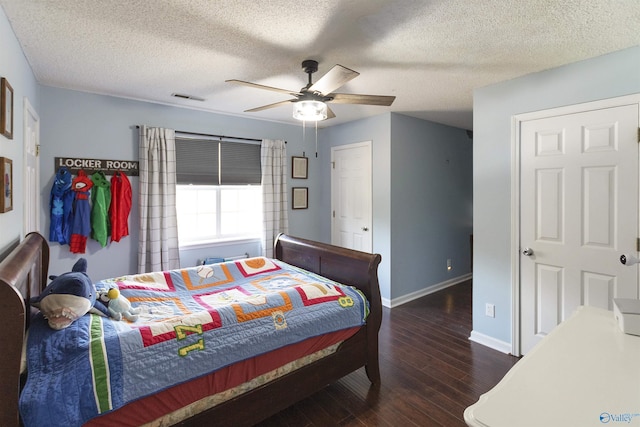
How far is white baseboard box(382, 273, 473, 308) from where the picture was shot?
4.06 metres

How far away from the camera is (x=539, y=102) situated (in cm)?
264

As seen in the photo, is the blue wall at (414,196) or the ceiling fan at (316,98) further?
the blue wall at (414,196)

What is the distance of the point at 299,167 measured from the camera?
475 cm

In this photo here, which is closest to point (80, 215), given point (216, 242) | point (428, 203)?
point (216, 242)

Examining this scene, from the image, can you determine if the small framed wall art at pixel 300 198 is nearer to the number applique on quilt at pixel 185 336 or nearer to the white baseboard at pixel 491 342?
the white baseboard at pixel 491 342

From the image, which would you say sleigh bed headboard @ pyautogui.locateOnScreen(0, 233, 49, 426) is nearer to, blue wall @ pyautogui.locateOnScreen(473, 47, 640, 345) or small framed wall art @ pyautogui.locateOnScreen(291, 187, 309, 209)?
blue wall @ pyautogui.locateOnScreen(473, 47, 640, 345)

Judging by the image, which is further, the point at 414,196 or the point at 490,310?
the point at 414,196

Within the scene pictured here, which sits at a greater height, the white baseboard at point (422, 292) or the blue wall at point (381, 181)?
the blue wall at point (381, 181)

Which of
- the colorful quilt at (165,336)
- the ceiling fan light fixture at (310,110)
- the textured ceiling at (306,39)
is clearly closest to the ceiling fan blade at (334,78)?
the ceiling fan light fixture at (310,110)

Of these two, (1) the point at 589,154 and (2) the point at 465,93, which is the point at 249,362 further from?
(2) the point at 465,93

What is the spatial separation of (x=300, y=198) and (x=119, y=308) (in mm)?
3166

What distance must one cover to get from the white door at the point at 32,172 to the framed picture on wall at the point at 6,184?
0.61m

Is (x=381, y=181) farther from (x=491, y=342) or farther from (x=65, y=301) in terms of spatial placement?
(x=65, y=301)

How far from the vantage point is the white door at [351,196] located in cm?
429
